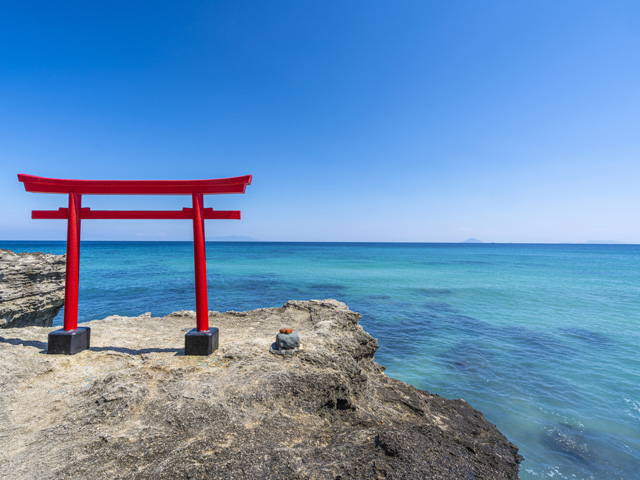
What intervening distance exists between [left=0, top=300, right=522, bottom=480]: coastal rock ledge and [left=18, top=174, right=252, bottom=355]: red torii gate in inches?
15.1

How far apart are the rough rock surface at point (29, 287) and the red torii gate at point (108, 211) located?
18.5 feet

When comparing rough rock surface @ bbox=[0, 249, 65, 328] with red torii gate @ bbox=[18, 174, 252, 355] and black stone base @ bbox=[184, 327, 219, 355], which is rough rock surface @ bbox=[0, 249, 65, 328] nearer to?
red torii gate @ bbox=[18, 174, 252, 355]

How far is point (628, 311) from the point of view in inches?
765

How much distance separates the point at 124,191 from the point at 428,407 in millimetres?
9147

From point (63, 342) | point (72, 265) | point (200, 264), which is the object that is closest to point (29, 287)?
point (72, 265)

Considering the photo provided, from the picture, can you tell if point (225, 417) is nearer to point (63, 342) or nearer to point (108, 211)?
point (63, 342)

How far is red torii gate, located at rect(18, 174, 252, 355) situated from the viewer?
6.79 meters

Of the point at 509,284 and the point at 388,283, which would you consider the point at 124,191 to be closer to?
the point at 388,283

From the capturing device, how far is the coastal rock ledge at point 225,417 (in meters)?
3.67

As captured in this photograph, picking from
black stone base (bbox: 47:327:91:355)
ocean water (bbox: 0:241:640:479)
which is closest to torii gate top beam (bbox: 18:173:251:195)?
black stone base (bbox: 47:327:91:355)

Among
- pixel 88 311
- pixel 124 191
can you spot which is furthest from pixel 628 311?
pixel 88 311

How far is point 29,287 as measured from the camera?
1149cm

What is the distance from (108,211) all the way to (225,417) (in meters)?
6.17

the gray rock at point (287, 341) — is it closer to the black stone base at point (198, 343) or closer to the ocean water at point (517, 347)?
the black stone base at point (198, 343)
